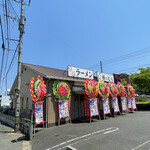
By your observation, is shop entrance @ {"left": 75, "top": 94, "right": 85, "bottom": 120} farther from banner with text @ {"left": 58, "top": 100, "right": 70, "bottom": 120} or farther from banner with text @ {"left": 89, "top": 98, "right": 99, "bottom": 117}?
banner with text @ {"left": 58, "top": 100, "right": 70, "bottom": 120}

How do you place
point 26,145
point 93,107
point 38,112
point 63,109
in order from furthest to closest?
1. point 93,107
2. point 63,109
3. point 38,112
4. point 26,145

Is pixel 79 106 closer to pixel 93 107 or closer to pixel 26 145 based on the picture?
pixel 93 107

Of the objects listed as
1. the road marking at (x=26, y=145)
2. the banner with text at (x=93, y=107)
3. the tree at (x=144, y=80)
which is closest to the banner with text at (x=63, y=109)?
the banner with text at (x=93, y=107)

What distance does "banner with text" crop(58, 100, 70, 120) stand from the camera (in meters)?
7.63

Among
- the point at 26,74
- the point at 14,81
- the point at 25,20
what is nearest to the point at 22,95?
the point at 26,74

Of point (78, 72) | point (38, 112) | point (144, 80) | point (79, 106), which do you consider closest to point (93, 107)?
point (79, 106)

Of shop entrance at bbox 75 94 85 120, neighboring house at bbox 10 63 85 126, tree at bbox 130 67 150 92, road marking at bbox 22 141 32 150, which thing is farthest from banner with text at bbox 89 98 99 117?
tree at bbox 130 67 150 92

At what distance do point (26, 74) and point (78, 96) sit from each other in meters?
6.06

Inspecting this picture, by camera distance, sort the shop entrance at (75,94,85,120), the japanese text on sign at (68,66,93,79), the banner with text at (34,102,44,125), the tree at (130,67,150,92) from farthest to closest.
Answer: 1. the tree at (130,67,150,92)
2. the shop entrance at (75,94,85,120)
3. the japanese text on sign at (68,66,93,79)
4. the banner with text at (34,102,44,125)

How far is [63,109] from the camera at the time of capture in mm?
7820

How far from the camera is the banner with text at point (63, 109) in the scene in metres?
7.63

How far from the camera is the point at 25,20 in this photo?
8.39 metres

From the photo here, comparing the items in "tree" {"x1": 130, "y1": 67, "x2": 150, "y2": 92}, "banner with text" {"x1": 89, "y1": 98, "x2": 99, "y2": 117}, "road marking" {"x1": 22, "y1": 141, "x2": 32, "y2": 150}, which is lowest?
"road marking" {"x1": 22, "y1": 141, "x2": 32, "y2": 150}

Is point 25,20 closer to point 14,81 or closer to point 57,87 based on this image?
point 57,87
